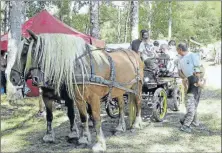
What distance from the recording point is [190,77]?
6.27m

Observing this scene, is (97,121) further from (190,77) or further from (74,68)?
(190,77)

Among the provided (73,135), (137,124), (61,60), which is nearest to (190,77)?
(137,124)

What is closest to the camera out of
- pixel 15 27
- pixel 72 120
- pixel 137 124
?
pixel 72 120

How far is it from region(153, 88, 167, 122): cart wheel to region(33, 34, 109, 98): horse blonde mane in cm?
255

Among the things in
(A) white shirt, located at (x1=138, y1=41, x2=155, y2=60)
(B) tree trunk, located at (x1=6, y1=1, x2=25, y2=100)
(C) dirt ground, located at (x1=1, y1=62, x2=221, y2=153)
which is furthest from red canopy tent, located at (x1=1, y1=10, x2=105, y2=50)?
(A) white shirt, located at (x1=138, y1=41, x2=155, y2=60)

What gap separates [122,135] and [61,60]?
1978 mm

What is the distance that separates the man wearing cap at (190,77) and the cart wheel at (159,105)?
2.74 ft

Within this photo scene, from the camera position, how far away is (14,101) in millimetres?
9719

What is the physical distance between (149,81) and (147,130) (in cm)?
122

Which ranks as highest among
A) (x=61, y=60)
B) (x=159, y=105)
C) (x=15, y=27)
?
(x=15, y=27)

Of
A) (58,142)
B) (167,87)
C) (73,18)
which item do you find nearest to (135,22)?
(167,87)

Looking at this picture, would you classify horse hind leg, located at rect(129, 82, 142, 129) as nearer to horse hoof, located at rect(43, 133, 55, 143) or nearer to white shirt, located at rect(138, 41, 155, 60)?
→ white shirt, located at rect(138, 41, 155, 60)

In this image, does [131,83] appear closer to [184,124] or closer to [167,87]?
[184,124]

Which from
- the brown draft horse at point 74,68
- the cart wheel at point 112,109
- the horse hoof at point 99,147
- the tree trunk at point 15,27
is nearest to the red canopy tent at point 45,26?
the tree trunk at point 15,27
